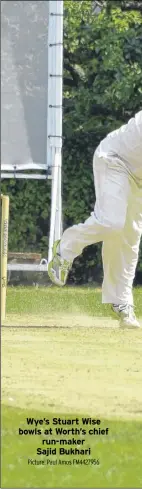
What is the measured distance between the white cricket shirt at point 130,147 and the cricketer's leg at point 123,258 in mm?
228

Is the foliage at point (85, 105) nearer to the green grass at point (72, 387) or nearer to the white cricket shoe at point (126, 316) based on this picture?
the green grass at point (72, 387)

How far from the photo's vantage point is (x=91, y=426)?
156 inches

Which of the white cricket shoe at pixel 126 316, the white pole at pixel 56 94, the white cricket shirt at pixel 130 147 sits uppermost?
the white pole at pixel 56 94

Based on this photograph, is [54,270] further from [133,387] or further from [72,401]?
[72,401]

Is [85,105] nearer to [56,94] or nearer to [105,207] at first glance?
[56,94]

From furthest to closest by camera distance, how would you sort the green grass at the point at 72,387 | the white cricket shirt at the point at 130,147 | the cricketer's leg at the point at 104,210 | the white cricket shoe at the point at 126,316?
1. the white cricket shoe at the point at 126,316
2. the white cricket shirt at the point at 130,147
3. the cricketer's leg at the point at 104,210
4. the green grass at the point at 72,387

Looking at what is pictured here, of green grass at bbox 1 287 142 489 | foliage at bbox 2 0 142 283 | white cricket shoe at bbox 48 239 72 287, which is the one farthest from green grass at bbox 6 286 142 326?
foliage at bbox 2 0 142 283

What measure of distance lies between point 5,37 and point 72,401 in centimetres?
529

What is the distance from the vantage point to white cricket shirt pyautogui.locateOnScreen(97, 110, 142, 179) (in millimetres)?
6652

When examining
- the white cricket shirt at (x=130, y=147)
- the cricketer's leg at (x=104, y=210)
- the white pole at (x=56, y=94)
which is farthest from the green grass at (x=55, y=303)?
the white cricket shirt at (x=130, y=147)

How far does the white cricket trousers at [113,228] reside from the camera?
654 cm

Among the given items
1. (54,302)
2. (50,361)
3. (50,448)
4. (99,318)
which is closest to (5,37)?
(54,302)

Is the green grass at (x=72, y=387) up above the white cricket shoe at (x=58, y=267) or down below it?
below

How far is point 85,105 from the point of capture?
11.1 metres
